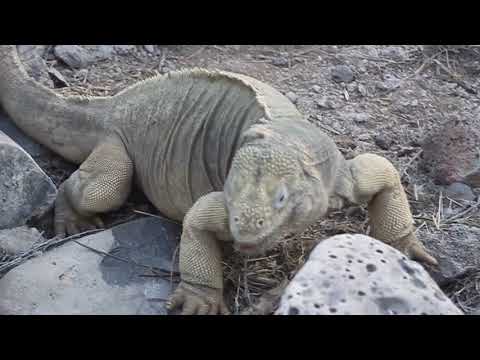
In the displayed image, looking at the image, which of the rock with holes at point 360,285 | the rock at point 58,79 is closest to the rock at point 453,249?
the rock with holes at point 360,285

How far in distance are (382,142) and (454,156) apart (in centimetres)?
71

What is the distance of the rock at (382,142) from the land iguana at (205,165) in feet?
4.67

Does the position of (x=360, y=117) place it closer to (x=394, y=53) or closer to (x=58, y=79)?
(x=394, y=53)

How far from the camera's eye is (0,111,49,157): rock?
6504mm

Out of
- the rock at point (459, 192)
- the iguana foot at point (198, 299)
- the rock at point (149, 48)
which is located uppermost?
the rock at point (149, 48)

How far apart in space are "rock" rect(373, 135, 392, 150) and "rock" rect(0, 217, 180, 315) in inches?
83.6

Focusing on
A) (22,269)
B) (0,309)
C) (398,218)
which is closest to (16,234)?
(22,269)

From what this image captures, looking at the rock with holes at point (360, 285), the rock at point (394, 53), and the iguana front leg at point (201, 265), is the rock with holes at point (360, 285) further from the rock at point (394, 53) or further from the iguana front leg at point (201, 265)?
the rock at point (394, 53)

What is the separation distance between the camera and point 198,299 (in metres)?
4.64

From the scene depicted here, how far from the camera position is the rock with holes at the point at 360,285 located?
3.48m

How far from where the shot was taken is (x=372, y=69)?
7.54 metres

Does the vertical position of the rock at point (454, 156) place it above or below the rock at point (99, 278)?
above

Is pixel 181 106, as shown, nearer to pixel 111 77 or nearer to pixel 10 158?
pixel 10 158

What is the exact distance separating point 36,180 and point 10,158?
0.97 feet
